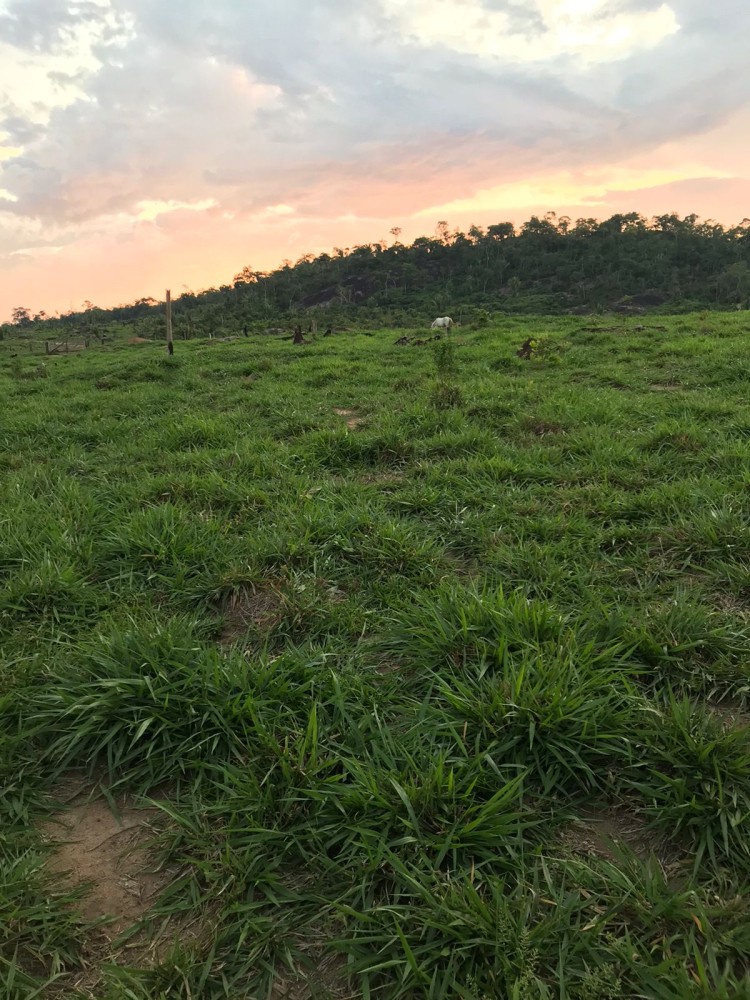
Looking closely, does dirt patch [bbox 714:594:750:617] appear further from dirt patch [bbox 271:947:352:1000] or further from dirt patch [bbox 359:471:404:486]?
dirt patch [bbox 359:471:404:486]

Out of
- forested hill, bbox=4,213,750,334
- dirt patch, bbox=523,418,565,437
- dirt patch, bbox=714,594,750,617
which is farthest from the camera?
forested hill, bbox=4,213,750,334

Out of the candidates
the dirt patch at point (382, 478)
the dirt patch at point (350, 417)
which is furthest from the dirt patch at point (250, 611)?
the dirt patch at point (350, 417)

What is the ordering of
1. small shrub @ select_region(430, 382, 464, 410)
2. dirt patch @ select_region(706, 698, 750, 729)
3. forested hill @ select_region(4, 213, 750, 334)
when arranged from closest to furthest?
1. dirt patch @ select_region(706, 698, 750, 729)
2. small shrub @ select_region(430, 382, 464, 410)
3. forested hill @ select_region(4, 213, 750, 334)

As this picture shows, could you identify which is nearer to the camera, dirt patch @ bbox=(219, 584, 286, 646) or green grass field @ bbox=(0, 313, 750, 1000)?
green grass field @ bbox=(0, 313, 750, 1000)

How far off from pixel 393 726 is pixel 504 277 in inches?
3584

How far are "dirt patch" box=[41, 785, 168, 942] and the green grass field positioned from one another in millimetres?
43

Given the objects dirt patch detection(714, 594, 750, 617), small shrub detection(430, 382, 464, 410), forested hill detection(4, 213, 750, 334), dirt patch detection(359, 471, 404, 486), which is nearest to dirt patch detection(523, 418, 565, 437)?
A: small shrub detection(430, 382, 464, 410)

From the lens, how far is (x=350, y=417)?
7.80 metres

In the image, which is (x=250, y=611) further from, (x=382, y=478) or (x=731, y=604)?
(x=731, y=604)

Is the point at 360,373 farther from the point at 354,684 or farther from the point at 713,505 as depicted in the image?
the point at 354,684

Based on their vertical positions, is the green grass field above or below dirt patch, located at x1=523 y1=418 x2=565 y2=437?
below

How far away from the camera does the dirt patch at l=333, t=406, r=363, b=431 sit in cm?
721

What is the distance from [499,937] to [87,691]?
1896mm

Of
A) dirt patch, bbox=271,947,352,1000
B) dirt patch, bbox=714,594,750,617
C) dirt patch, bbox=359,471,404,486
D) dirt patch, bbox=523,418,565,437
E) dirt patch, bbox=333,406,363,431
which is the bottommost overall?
dirt patch, bbox=271,947,352,1000
